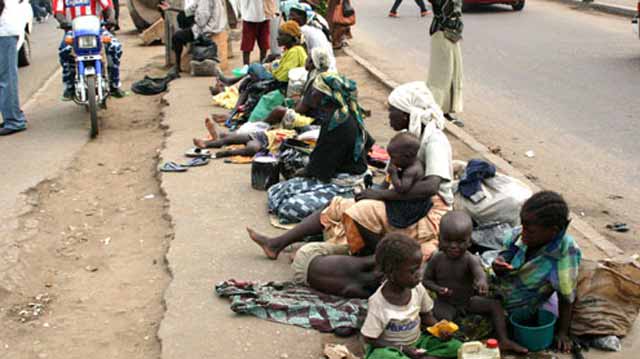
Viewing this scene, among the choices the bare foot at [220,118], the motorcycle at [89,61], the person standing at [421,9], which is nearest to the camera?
the motorcycle at [89,61]

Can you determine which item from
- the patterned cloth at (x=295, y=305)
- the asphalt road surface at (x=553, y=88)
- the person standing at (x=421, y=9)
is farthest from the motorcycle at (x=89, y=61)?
the person standing at (x=421, y=9)

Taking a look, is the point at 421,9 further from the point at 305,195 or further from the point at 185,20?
the point at 305,195

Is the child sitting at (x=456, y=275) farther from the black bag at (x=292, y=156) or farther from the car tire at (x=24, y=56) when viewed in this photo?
the car tire at (x=24, y=56)

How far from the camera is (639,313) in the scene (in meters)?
4.61

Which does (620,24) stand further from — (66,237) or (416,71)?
(66,237)

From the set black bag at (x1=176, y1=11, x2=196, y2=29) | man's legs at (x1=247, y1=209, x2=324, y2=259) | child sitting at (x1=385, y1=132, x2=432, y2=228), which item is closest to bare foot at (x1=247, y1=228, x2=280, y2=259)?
man's legs at (x1=247, y1=209, x2=324, y2=259)

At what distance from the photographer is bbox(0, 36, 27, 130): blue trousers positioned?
8.97m

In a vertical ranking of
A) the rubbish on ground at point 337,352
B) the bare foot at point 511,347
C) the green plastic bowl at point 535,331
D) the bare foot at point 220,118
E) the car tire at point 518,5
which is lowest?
the car tire at point 518,5

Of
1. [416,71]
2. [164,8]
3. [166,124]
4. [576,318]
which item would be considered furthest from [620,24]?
[576,318]

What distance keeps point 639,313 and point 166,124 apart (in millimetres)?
6007

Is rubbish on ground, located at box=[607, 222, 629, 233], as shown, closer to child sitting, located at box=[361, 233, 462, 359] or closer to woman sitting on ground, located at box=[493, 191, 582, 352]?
woman sitting on ground, located at box=[493, 191, 582, 352]

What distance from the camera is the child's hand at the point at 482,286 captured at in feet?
14.1

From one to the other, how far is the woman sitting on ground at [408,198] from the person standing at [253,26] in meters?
7.00

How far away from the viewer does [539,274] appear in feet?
14.1
